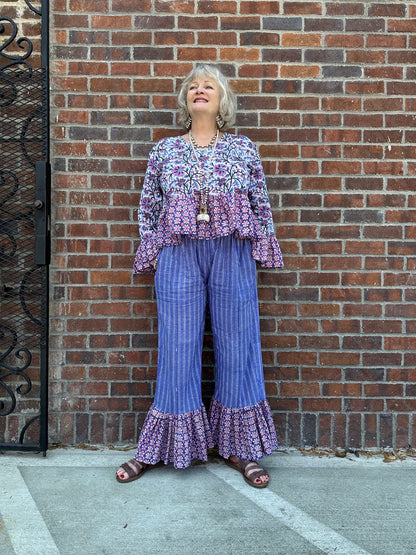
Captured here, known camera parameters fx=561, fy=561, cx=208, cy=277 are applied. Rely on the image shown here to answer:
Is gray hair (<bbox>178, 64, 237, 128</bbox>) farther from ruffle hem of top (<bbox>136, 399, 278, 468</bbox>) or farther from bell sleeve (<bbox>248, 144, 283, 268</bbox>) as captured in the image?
ruffle hem of top (<bbox>136, 399, 278, 468</bbox>)

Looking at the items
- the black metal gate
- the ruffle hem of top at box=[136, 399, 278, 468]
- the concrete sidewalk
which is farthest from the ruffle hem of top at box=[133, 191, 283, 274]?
the concrete sidewalk

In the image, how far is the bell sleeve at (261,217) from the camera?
2973 mm

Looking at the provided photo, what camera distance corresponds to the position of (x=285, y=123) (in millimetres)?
3287

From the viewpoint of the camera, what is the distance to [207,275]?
116 inches

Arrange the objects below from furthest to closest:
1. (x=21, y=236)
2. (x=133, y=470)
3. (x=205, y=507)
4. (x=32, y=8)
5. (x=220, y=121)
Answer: (x=21, y=236), (x=32, y=8), (x=220, y=121), (x=133, y=470), (x=205, y=507)

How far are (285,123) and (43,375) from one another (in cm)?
201

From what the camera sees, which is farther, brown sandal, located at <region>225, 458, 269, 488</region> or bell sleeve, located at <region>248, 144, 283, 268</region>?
bell sleeve, located at <region>248, 144, 283, 268</region>

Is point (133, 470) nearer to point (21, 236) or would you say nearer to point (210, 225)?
point (210, 225)

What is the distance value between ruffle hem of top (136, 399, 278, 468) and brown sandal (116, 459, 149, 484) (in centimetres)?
3

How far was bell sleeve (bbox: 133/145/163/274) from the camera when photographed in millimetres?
2965

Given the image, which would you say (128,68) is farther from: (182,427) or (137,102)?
(182,427)

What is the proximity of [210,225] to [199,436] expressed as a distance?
3.65 feet

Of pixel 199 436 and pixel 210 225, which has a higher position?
pixel 210 225

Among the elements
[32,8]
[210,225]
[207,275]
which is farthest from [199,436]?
[32,8]
